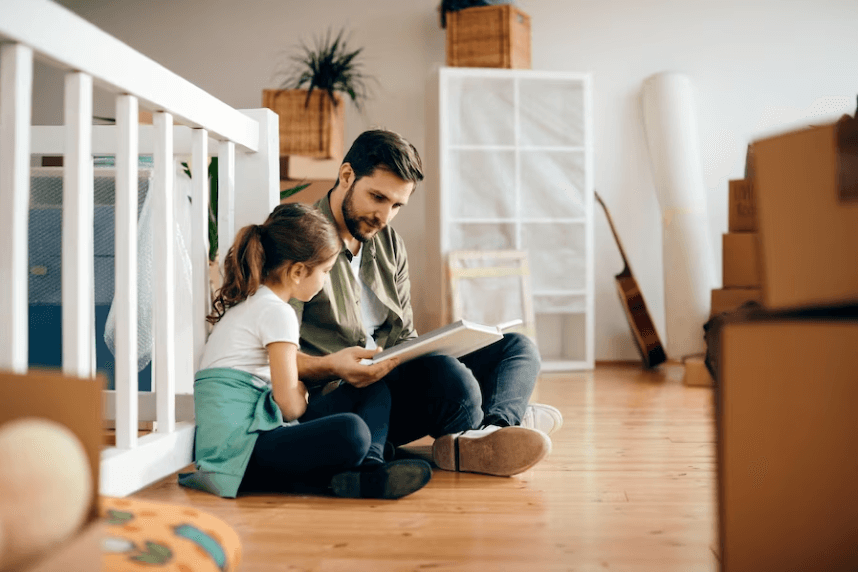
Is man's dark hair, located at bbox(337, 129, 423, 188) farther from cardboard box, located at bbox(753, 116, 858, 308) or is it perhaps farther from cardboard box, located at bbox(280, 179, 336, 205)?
cardboard box, located at bbox(280, 179, 336, 205)

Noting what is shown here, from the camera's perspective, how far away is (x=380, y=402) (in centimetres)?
148

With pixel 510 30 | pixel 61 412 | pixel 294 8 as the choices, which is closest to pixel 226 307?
pixel 61 412

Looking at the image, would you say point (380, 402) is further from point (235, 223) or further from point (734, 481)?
point (734, 481)

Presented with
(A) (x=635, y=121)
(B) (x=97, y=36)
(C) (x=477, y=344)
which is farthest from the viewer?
(A) (x=635, y=121)

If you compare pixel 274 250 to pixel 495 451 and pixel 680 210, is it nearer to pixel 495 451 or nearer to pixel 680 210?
pixel 495 451

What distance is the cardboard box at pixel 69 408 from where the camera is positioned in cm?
56

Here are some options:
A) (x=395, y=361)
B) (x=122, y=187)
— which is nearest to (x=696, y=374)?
(x=395, y=361)

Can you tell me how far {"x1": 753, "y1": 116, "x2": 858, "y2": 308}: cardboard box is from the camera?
64 centimetres

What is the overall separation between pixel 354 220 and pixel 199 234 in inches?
14.6

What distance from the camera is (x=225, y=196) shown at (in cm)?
153

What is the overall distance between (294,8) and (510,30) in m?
1.26

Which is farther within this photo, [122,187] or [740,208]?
[740,208]

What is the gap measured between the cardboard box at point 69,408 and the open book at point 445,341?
78cm

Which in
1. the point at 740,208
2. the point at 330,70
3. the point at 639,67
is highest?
the point at 639,67
